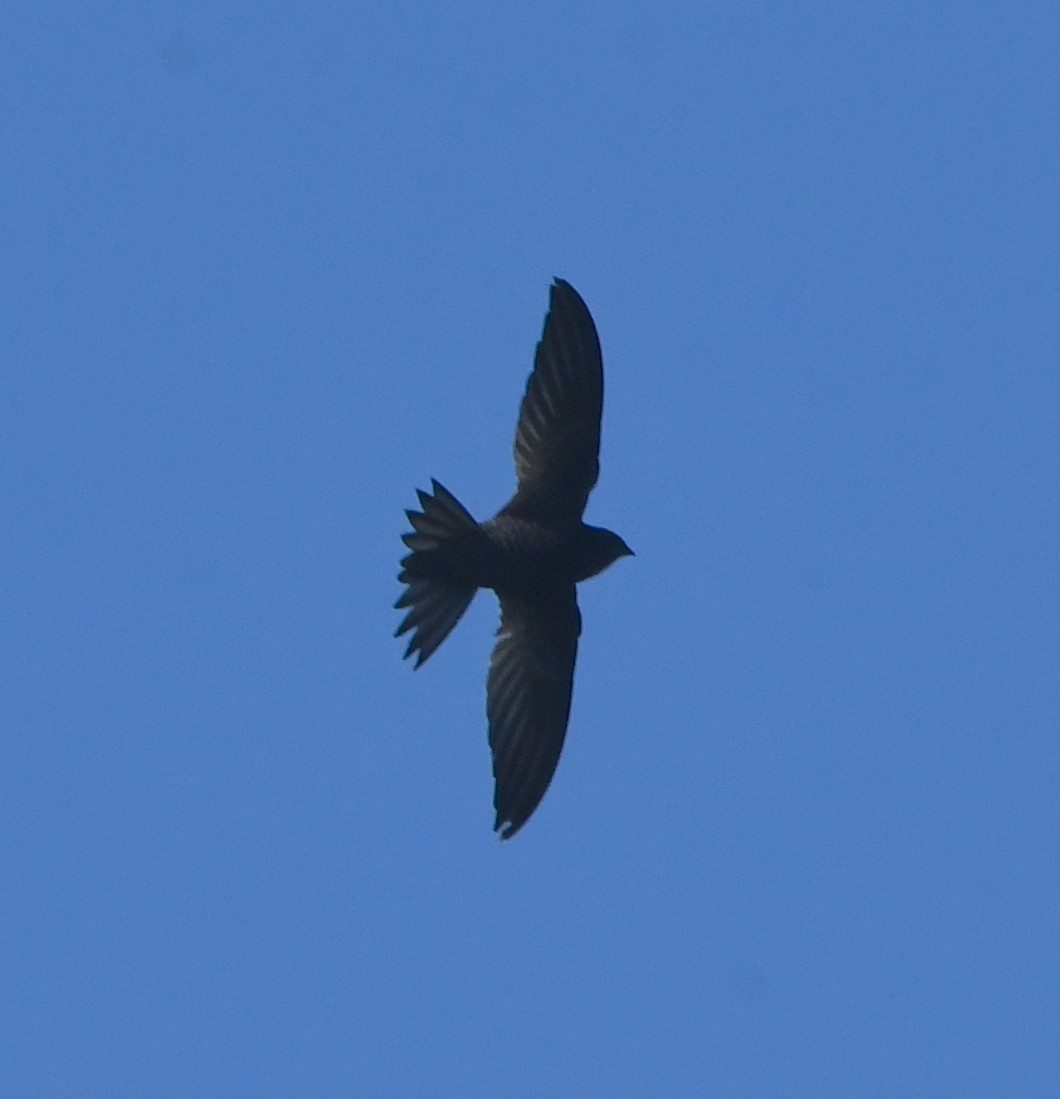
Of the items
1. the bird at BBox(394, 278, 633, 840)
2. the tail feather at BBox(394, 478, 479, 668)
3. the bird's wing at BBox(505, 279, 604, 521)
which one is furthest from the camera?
the bird's wing at BBox(505, 279, 604, 521)

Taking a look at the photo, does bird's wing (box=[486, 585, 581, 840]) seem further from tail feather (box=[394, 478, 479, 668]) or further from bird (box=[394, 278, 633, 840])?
tail feather (box=[394, 478, 479, 668])

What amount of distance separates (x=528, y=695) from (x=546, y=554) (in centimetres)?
61

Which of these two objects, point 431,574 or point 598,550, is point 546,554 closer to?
point 598,550

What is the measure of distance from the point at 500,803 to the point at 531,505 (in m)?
1.10

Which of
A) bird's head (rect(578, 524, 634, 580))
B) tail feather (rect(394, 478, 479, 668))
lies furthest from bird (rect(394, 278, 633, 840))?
tail feather (rect(394, 478, 479, 668))

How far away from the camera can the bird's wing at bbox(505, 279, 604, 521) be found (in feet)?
26.5

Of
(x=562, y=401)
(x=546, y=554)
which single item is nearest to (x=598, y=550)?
(x=546, y=554)

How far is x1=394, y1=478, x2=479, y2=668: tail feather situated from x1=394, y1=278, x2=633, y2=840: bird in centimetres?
35

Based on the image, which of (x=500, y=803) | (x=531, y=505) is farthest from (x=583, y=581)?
(x=500, y=803)

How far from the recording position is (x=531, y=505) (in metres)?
8.01

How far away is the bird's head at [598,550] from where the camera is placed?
7941 millimetres

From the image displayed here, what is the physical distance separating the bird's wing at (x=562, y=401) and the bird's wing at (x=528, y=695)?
0.45 meters

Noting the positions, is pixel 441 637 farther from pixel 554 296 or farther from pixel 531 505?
pixel 554 296

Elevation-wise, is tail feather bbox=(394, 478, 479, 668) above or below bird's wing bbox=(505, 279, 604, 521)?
below
